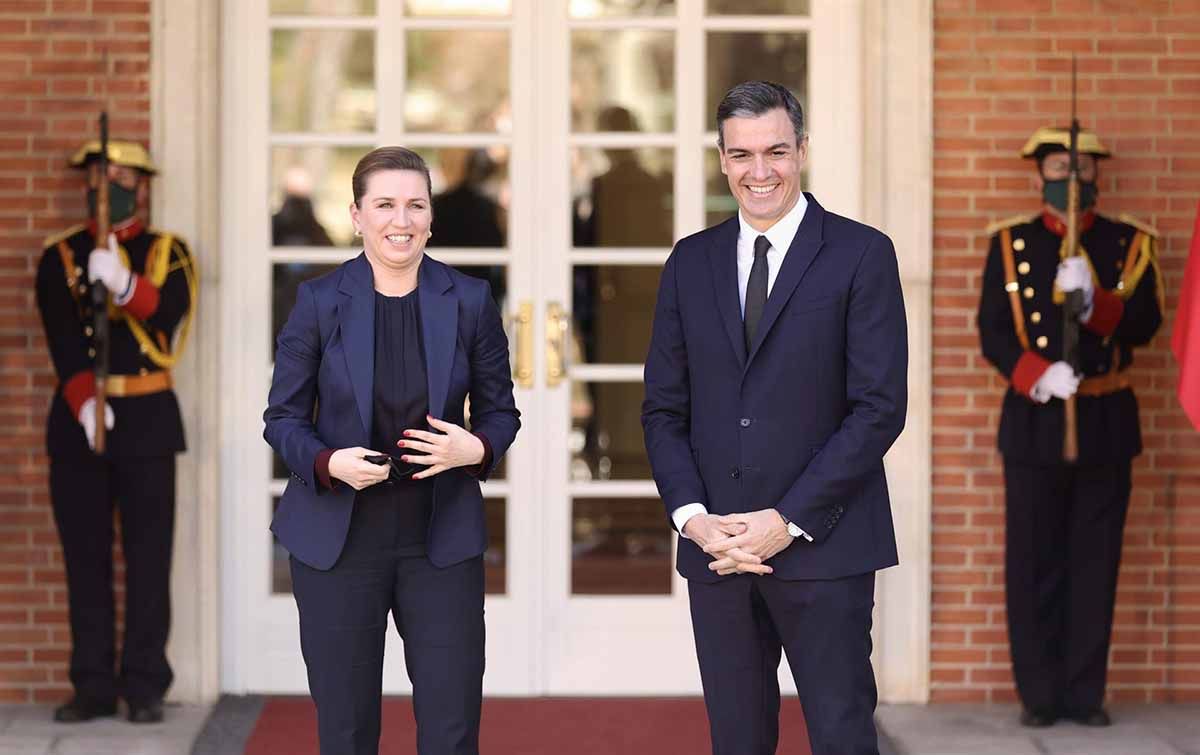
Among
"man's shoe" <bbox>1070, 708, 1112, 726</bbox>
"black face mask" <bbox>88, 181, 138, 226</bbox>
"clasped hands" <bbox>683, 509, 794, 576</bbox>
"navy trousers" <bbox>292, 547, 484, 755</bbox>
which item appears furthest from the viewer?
"man's shoe" <bbox>1070, 708, 1112, 726</bbox>

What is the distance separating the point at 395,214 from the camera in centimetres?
331

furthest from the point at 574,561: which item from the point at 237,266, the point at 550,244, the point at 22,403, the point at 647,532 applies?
the point at 22,403

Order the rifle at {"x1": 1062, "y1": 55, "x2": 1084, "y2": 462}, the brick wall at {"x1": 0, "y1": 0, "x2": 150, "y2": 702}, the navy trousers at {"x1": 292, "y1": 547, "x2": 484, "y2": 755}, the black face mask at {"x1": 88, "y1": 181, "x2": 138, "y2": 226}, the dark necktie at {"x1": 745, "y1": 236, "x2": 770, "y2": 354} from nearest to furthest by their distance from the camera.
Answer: the dark necktie at {"x1": 745, "y1": 236, "x2": 770, "y2": 354}, the navy trousers at {"x1": 292, "y1": 547, "x2": 484, "y2": 755}, the rifle at {"x1": 1062, "y1": 55, "x2": 1084, "y2": 462}, the black face mask at {"x1": 88, "y1": 181, "x2": 138, "y2": 226}, the brick wall at {"x1": 0, "y1": 0, "x2": 150, "y2": 702}

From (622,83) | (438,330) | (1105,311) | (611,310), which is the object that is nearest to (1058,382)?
(1105,311)

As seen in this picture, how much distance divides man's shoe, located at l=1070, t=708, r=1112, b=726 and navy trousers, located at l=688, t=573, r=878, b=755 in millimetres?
2375

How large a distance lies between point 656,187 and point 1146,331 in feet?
5.14

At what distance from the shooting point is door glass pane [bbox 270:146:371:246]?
18.8ft

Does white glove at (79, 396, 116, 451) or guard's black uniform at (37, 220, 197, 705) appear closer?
white glove at (79, 396, 116, 451)

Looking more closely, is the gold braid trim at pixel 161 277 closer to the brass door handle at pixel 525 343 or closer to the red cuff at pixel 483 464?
the brass door handle at pixel 525 343

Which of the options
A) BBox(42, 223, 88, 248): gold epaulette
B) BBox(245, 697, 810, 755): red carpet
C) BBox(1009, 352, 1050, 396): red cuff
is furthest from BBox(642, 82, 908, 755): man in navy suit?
BBox(42, 223, 88, 248): gold epaulette

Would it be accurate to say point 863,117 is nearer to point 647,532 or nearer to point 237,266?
point 647,532

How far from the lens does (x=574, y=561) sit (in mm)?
5770

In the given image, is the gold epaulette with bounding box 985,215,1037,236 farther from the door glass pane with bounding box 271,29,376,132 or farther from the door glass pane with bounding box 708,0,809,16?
the door glass pane with bounding box 271,29,376,132

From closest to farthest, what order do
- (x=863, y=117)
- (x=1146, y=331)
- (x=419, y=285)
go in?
(x=419, y=285)
(x=1146, y=331)
(x=863, y=117)
